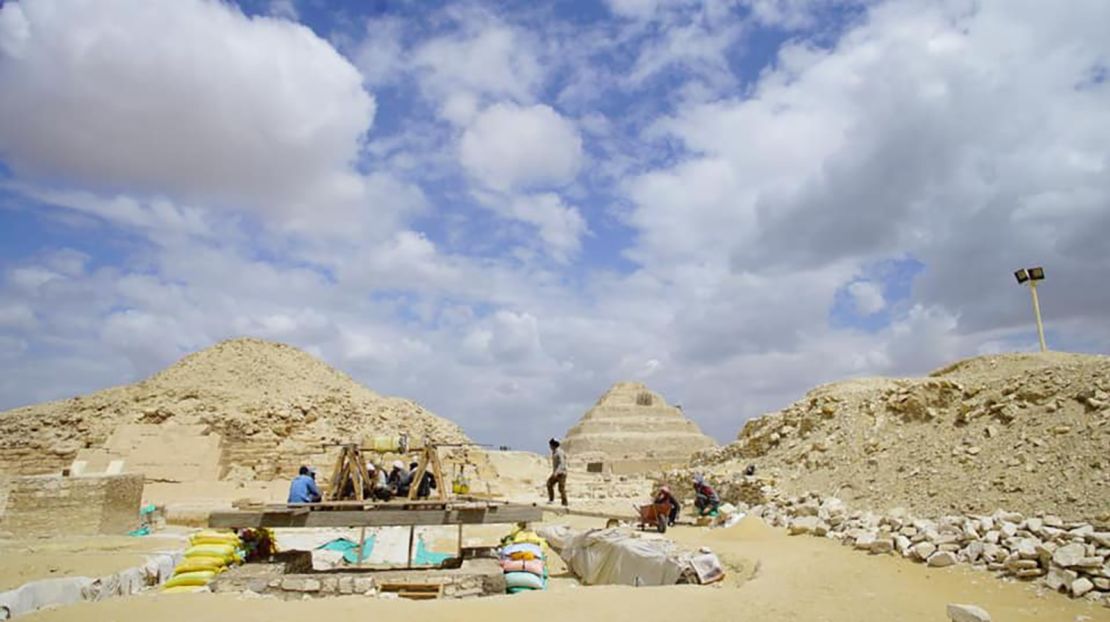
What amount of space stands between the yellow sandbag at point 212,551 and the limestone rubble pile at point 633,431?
117 feet

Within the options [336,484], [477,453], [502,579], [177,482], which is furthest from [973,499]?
[477,453]

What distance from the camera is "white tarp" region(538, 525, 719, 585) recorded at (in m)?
7.20

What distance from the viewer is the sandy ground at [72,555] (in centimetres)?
760

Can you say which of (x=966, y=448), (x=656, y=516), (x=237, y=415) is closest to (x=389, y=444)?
(x=656, y=516)

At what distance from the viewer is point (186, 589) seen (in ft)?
22.4

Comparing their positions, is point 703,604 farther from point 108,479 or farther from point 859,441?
point 108,479

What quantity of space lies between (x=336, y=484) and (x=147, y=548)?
3.78m

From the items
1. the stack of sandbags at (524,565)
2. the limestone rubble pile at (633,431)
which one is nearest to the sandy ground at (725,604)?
the stack of sandbags at (524,565)

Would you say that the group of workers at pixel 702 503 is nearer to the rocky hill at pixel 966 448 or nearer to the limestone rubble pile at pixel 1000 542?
the rocky hill at pixel 966 448

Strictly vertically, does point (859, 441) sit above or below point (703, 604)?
above

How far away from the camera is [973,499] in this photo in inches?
357

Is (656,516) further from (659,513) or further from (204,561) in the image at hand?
(204,561)

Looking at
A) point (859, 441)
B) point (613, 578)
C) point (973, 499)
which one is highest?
point (859, 441)

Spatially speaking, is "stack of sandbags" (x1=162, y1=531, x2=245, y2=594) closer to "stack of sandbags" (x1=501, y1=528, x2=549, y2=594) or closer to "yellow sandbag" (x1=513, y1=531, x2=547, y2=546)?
"stack of sandbags" (x1=501, y1=528, x2=549, y2=594)
